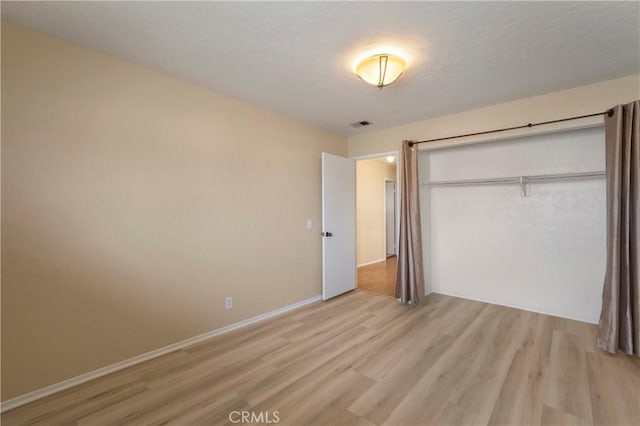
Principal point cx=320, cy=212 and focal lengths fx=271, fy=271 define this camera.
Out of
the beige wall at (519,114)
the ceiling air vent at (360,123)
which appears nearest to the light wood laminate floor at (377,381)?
the beige wall at (519,114)

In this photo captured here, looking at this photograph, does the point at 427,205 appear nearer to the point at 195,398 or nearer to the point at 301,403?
the point at 301,403

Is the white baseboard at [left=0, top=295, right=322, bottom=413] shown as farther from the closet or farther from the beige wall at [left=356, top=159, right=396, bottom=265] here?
the beige wall at [left=356, top=159, right=396, bottom=265]

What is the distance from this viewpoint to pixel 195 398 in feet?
6.11

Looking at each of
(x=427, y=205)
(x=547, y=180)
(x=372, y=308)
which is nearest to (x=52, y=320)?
(x=372, y=308)

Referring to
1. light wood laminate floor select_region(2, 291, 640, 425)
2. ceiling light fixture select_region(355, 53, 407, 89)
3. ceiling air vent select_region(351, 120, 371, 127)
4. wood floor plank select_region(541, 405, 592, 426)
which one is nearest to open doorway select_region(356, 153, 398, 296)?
ceiling air vent select_region(351, 120, 371, 127)

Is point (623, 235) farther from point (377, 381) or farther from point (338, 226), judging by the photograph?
point (338, 226)

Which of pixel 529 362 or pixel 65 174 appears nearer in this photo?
pixel 65 174

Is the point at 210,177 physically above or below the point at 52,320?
above

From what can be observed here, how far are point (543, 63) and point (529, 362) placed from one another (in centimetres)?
250

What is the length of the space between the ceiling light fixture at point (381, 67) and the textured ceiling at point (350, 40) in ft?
0.31

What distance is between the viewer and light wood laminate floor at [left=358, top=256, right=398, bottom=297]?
4.39 meters

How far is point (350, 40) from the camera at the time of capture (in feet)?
6.39

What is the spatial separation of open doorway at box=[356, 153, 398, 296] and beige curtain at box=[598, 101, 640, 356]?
317 cm

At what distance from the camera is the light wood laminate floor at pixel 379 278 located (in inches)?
173
